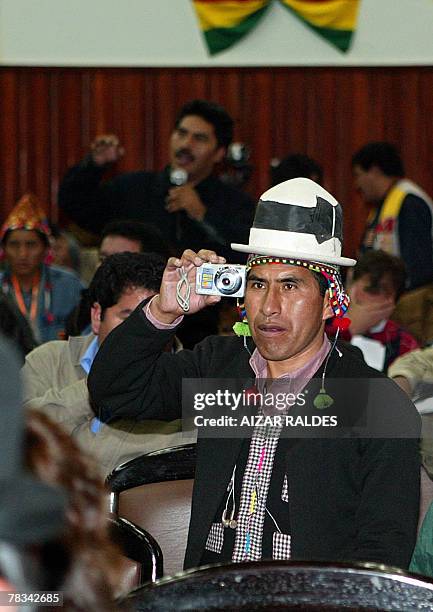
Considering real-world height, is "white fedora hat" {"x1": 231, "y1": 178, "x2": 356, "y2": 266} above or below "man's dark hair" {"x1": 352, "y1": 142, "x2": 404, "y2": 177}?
below

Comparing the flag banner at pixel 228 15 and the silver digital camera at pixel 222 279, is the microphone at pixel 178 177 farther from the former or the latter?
the flag banner at pixel 228 15

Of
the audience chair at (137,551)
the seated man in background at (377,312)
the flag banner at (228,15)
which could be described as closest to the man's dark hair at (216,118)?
the seated man in background at (377,312)

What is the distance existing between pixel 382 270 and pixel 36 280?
5.68ft

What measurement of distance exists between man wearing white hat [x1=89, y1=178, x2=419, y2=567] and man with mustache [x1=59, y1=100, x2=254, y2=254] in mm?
1684

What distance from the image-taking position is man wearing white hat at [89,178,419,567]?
198 cm

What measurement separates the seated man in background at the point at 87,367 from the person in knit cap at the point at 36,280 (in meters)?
1.72

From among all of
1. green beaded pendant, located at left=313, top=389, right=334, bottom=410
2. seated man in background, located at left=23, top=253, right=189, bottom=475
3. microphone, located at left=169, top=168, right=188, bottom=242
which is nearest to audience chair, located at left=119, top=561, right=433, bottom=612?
green beaded pendant, located at left=313, top=389, right=334, bottom=410

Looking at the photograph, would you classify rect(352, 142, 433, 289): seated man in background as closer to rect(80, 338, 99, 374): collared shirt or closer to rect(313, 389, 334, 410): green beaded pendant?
rect(80, 338, 99, 374): collared shirt

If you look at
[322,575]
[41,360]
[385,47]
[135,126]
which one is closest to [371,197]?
[385,47]

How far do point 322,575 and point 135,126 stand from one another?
246 inches

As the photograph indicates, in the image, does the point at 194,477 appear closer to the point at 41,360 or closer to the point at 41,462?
the point at 41,360

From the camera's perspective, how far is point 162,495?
2143mm

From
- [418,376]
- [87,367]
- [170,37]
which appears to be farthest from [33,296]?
[170,37]

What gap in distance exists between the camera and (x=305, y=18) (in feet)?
22.0
